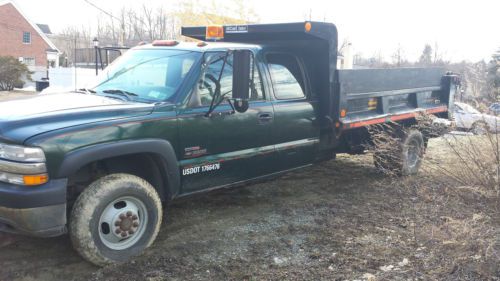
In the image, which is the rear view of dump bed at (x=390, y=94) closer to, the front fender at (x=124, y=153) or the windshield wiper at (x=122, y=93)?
the front fender at (x=124, y=153)

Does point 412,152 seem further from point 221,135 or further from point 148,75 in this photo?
point 148,75

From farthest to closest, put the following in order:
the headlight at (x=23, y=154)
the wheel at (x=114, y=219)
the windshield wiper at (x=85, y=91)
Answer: the windshield wiper at (x=85, y=91), the wheel at (x=114, y=219), the headlight at (x=23, y=154)

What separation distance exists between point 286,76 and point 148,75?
1661 millimetres

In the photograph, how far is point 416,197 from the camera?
233 inches

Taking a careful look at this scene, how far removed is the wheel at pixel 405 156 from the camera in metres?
6.66

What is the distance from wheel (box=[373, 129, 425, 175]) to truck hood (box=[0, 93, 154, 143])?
398 centimetres

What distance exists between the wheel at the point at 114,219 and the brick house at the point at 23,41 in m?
46.2

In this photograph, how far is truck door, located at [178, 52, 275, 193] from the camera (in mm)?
4215

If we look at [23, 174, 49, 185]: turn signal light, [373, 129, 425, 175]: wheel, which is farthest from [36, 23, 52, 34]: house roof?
[23, 174, 49, 185]: turn signal light

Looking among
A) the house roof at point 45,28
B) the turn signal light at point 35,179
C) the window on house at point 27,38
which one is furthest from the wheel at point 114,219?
the house roof at point 45,28

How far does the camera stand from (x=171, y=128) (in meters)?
4.02

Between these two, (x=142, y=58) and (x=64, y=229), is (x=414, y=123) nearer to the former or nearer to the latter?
(x=142, y=58)

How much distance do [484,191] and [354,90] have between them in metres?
2.21

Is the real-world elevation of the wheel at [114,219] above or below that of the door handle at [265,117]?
below
